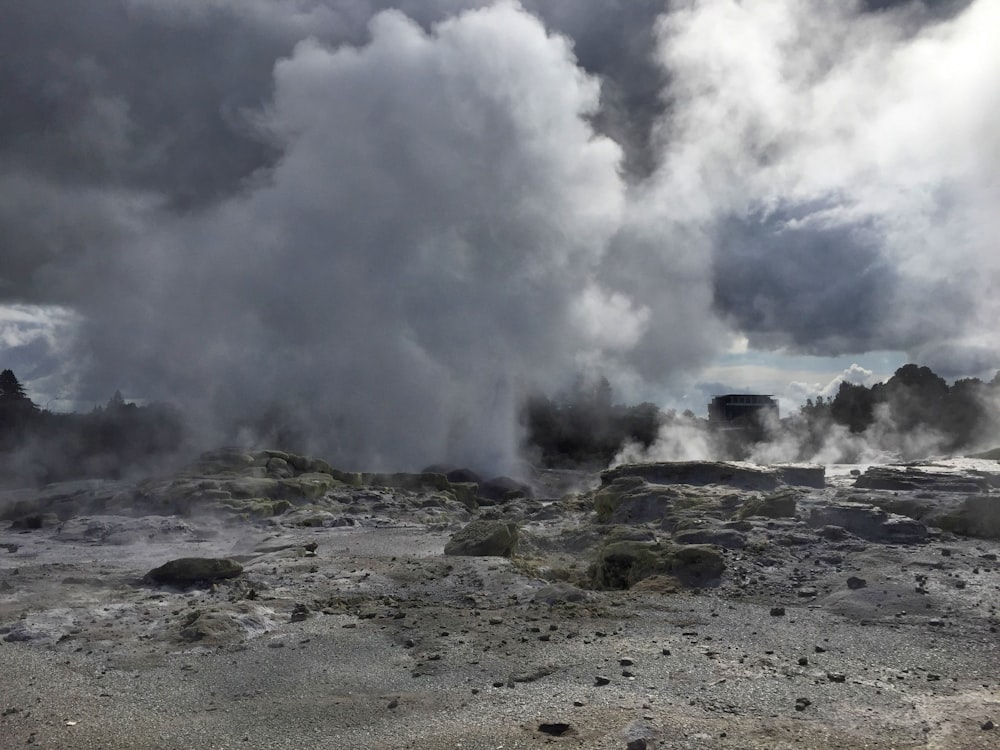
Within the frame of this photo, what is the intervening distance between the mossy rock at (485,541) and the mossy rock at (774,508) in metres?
4.86

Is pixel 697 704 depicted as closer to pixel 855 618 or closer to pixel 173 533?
pixel 855 618

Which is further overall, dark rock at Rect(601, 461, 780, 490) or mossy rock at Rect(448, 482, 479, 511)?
mossy rock at Rect(448, 482, 479, 511)

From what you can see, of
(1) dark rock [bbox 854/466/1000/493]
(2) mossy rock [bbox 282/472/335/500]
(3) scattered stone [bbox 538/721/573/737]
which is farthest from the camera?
(2) mossy rock [bbox 282/472/335/500]

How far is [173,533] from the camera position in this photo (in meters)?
18.9

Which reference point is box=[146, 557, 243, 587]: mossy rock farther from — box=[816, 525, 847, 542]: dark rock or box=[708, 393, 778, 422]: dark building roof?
box=[708, 393, 778, 422]: dark building roof

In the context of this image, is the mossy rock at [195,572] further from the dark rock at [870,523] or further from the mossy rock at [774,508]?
the dark rock at [870,523]

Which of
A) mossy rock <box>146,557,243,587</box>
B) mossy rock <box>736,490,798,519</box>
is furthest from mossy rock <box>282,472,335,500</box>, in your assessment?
mossy rock <box>736,490,798,519</box>

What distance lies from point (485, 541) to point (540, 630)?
5369 millimetres

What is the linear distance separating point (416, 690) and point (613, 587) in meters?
5.58

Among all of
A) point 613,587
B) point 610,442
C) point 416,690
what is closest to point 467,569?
point 613,587

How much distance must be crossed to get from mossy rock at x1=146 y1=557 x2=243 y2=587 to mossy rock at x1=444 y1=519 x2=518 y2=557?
422cm

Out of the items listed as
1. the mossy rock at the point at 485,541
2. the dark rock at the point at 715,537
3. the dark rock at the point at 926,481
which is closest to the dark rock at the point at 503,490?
the dark rock at the point at 926,481

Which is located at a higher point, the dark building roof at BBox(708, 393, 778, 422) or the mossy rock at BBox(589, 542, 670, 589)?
the dark building roof at BBox(708, 393, 778, 422)

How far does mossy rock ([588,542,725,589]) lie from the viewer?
11.9 meters
